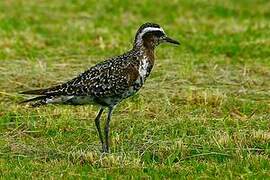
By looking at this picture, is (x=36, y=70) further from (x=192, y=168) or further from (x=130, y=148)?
(x=192, y=168)

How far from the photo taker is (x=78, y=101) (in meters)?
9.95

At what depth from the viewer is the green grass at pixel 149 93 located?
9.24 m

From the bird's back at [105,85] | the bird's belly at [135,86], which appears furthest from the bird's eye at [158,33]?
the bird's belly at [135,86]

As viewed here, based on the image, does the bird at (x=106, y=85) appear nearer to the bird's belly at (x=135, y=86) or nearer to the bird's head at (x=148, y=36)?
the bird's belly at (x=135, y=86)

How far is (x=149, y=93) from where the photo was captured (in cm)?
1291

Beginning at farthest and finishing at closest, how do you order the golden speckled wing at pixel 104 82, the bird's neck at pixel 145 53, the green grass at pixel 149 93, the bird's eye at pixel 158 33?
the bird's eye at pixel 158 33, the bird's neck at pixel 145 53, the golden speckled wing at pixel 104 82, the green grass at pixel 149 93

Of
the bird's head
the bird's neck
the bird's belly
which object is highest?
the bird's head

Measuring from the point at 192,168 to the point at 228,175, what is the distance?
426 mm

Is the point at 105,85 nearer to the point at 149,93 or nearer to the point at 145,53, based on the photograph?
the point at 145,53

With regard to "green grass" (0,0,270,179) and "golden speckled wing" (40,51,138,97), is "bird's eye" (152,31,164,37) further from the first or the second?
"green grass" (0,0,270,179)

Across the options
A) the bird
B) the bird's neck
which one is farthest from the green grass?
the bird's neck

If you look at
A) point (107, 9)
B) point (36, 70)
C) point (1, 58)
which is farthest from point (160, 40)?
point (107, 9)

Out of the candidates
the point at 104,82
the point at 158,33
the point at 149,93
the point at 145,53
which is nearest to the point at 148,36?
the point at 158,33

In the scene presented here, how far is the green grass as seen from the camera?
9.24 m
